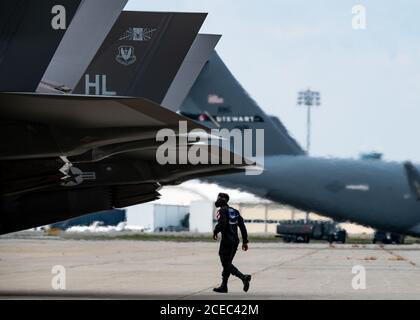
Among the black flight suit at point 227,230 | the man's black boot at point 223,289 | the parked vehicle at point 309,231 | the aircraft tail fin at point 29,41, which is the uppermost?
the aircraft tail fin at point 29,41

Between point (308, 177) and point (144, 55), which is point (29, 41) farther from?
point (308, 177)

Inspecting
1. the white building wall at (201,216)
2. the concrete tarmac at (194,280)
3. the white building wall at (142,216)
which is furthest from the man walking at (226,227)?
the white building wall at (142,216)

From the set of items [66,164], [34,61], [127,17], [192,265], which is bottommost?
[192,265]

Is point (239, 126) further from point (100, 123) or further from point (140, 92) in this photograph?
point (100, 123)

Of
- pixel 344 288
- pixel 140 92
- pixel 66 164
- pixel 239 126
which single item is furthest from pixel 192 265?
Answer: pixel 239 126

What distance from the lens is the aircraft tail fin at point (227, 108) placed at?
48.4 metres

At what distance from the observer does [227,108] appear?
2004 inches

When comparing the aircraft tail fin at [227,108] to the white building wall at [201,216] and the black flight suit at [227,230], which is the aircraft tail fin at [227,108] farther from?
the black flight suit at [227,230]

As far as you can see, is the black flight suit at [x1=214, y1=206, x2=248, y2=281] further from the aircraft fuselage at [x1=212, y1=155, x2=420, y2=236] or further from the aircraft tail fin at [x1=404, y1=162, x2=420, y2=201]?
the aircraft tail fin at [x1=404, y1=162, x2=420, y2=201]

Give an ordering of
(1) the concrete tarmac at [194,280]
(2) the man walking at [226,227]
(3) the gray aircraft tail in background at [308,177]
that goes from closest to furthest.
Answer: (2) the man walking at [226,227]
(1) the concrete tarmac at [194,280]
(3) the gray aircraft tail in background at [308,177]

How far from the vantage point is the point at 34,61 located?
59.2ft

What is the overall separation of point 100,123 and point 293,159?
119ft
